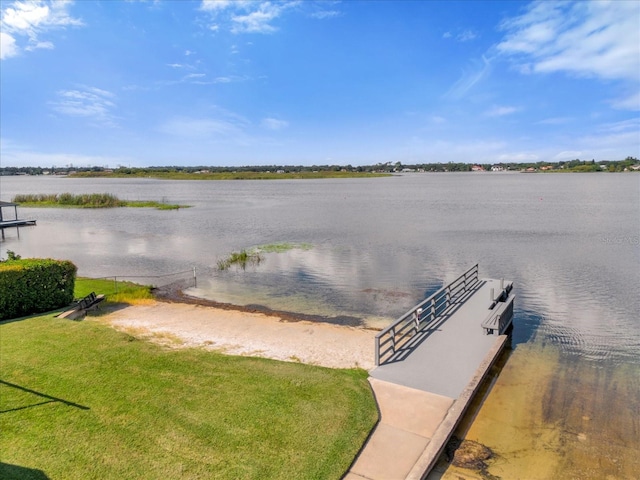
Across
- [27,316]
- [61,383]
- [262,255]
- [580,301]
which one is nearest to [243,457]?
[61,383]

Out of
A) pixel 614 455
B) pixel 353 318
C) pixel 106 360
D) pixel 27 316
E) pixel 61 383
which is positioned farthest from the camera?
pixel 353 318

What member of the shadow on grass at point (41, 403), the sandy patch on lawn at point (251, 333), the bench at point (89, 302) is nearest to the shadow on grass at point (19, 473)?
the shadow on grass at point (41, 403)

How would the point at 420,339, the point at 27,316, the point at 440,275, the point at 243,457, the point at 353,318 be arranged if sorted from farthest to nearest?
the point at 440,275 < the point at 353,318 < the point at 27,316 < the point at 420,339 < the point at 243,457

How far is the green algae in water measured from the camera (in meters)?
7.84

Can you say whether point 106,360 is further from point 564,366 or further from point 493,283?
point 493,283

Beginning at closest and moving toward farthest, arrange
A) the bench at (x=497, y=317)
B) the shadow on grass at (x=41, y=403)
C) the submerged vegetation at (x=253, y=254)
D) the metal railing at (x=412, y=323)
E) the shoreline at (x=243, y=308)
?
1. the shadow on grass at (x=41, y=403)
2. the metal railing at (x=412, y=323)
3. the bench at (x=497, y=317)
4. the shoreline at (x=243, y=308)
5. the submerged vegetation at (x=253, y=254)

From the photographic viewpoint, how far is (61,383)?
927 cm

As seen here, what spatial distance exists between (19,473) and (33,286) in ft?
34.5

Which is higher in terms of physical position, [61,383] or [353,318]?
[61,383]

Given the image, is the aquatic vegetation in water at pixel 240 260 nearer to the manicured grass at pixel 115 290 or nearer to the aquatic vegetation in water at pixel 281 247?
the aquatic vegetation in water at pixel 281 247

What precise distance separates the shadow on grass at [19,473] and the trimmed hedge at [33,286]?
31.7 ft

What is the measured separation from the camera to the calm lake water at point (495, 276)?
9.12m

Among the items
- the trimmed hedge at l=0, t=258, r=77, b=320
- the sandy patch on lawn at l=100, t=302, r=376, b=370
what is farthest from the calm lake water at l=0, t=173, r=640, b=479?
the trimmed hedge at l=0, t=258, r=77, b=320

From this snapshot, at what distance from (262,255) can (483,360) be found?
21417 mm
